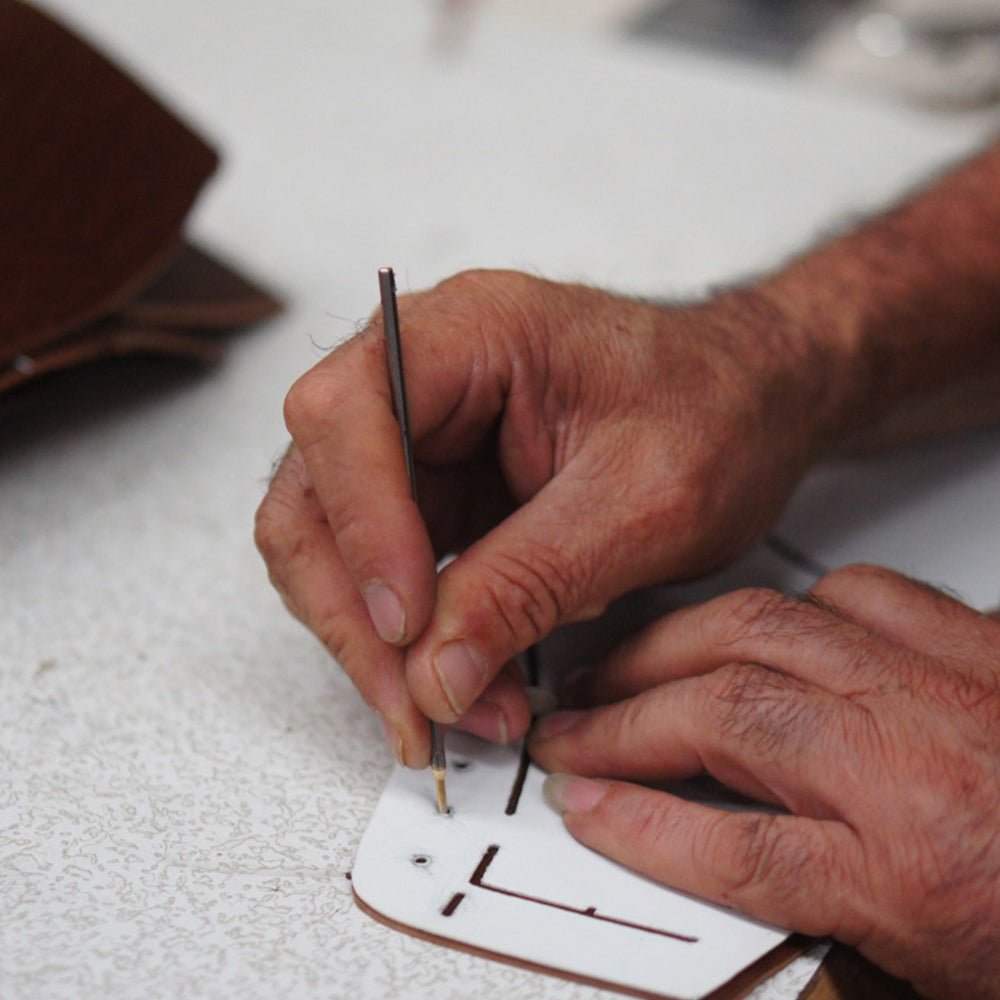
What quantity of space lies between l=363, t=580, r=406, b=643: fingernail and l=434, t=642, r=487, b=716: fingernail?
0.03 meters

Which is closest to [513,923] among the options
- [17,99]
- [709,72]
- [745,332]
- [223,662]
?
[223,662]

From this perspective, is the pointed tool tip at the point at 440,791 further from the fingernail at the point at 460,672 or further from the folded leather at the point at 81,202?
the folded leather at the point at 81,202

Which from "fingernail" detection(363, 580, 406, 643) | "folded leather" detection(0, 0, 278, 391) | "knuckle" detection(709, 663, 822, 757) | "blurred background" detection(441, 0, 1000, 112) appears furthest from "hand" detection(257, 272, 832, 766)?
"blurred background" detection(441, 0, 1000, 112)

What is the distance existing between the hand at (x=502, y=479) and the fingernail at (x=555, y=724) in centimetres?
3

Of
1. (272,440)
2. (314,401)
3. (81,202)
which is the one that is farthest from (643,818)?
(81,202)

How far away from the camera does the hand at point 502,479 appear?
656 millimetres

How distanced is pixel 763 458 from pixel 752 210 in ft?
2.00

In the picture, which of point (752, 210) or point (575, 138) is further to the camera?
point (575, 138)

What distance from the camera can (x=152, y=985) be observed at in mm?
597

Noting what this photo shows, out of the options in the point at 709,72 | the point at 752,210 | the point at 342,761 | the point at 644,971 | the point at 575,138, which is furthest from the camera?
the point at 709,72

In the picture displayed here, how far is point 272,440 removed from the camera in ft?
3.39

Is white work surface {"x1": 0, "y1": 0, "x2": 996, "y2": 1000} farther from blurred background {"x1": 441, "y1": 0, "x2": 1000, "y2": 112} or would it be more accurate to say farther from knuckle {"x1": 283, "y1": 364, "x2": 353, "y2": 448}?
knuckle {"x1": 283, "y1": 364, "x2": 353, "y2": 448}

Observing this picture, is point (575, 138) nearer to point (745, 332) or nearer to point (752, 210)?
point (752, 210)

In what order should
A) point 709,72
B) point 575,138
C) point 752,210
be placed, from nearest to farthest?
point 752,210 → point 575,138 → point 709,72
